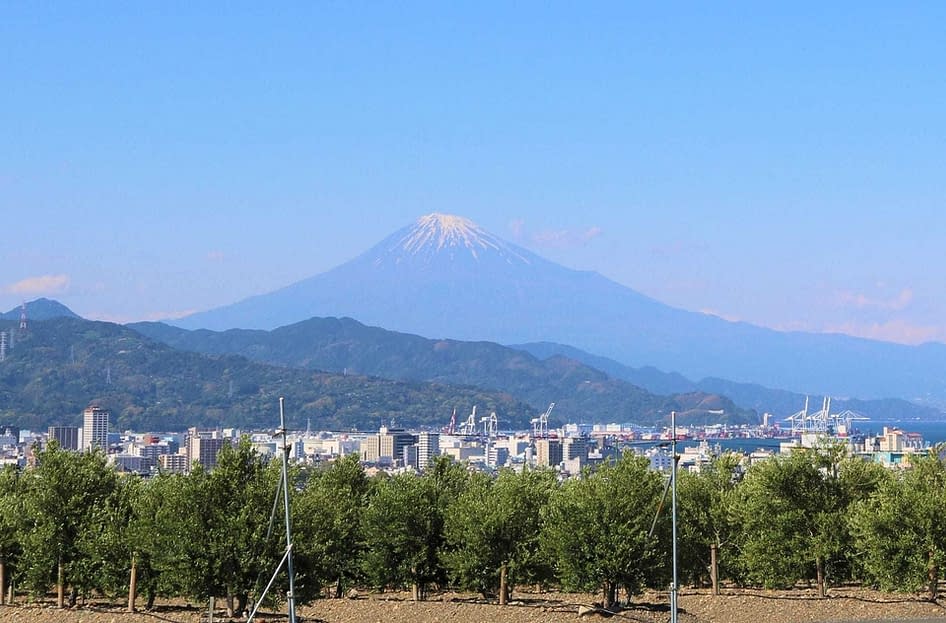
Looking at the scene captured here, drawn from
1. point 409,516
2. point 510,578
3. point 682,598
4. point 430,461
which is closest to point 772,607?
point 682,598

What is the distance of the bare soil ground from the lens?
42.9 meters

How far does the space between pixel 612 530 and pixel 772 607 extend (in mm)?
6122

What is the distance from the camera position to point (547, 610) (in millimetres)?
44688

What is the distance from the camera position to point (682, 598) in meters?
49.4

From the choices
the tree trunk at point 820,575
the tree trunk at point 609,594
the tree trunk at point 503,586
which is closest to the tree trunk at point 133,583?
the tree trunk at point 503,586

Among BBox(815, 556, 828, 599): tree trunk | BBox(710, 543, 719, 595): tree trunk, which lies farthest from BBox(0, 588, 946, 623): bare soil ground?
BBox(710, 543, 719, 595): tree trunk

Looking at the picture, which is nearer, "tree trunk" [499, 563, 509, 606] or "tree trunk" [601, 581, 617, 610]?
"tree trunk" [601, 581, 617, 610]

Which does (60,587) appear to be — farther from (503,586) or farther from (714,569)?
(714,569)

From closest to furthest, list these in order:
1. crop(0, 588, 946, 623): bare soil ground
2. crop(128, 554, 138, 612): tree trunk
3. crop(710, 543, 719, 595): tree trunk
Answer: crop(0, 588, 946, 623): bare soil ground
crop(128, 554, 138, 612): tree trunk
crop(710, 543, 719, 595): tree trunk

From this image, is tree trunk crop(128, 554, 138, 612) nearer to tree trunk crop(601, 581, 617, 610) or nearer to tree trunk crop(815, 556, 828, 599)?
tree trunk crop(601, 581, 617, 610)

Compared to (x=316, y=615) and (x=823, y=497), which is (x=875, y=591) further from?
(x=316, y=615)

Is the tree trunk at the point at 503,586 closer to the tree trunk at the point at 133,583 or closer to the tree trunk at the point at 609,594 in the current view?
the tree trunk at the point at 609,594

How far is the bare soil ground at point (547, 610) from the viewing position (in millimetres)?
42875

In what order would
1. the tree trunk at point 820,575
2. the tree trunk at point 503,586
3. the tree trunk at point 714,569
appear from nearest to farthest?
the tree trunk at point 503,586 < the tree trunk at point 820,575 < the tree trunk at point 714,569
